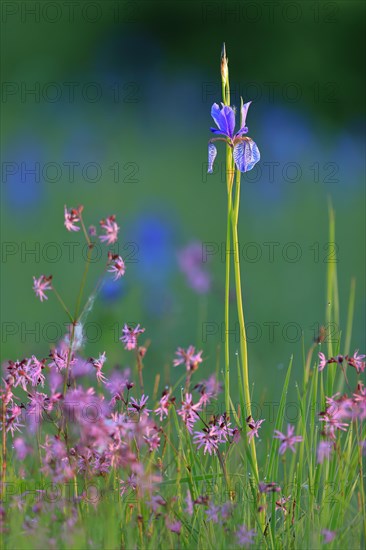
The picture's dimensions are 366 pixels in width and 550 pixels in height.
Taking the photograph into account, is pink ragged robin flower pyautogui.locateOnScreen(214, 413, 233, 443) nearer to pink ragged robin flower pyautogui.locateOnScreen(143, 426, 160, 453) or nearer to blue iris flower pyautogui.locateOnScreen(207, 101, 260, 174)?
pink ragged robin flower pyautogui.locateOnScreen(143, 426, 160, 453)

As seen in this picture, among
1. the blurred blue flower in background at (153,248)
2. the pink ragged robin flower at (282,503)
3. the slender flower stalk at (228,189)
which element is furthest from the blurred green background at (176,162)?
the pink ragged robin flower at (282,503)

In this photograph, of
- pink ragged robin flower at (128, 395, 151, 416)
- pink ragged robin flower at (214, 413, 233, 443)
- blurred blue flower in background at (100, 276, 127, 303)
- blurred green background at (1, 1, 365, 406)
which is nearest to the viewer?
pink ragged robin flower at (128, 395, 151, 416)

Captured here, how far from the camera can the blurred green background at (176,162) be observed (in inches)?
197

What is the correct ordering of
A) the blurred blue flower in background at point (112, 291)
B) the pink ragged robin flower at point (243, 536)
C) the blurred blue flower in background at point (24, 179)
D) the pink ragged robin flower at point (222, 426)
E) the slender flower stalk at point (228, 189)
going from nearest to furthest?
the pink ragged robin flower at point (243, 536)
the pink ragged robin flower at point (222, 426)
the slender flower stalk at point (228, 189)
the blurred blue flower in background at point (112, 291)
the blurred blue flower in background at point (24, 179)

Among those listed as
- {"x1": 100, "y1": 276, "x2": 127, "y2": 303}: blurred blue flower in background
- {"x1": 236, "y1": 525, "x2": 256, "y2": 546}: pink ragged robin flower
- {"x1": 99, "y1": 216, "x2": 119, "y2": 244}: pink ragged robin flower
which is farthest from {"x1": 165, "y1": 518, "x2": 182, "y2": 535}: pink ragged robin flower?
{"x1": 100, "y1": 276, "x2": 127, "y2": 303}: blurred blue flower in background

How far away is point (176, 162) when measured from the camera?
7.68m

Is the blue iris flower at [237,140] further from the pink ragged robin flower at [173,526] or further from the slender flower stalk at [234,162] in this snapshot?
the pink ragged robin flower at [173,526]

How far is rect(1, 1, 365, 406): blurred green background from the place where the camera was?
5.01 metres

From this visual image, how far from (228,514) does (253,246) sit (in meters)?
4.08

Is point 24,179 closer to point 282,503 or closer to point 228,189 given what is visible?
point 228,189

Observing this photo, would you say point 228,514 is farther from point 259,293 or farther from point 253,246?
point 253,246

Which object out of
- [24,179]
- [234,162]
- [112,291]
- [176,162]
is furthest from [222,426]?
[176,162]

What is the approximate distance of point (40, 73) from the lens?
28.9 ft

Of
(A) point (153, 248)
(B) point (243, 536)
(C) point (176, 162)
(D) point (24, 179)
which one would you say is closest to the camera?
(B) point (243, 536)
